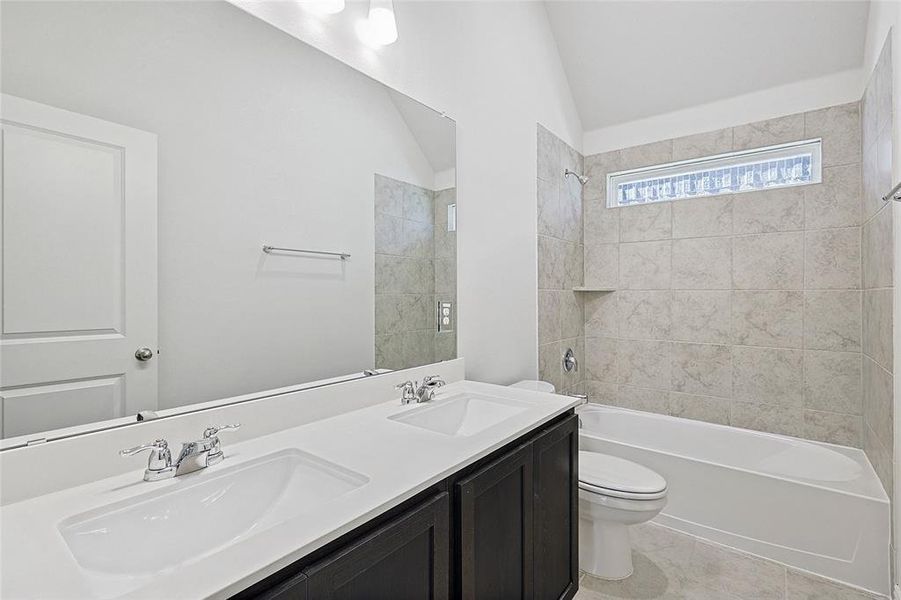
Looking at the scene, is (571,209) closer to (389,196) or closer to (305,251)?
(389,196)

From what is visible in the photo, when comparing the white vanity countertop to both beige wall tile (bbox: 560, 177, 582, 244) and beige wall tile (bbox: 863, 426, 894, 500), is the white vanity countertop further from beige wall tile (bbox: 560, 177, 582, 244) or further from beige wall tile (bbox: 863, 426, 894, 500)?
beige wall tile (bbox: 560, 177, 582, 244)

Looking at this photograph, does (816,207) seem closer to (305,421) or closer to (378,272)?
(378,272)

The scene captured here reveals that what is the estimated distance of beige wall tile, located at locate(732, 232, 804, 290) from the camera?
8.76 feet

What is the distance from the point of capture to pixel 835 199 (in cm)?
255

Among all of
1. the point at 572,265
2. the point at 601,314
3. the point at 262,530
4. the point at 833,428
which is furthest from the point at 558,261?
the point at 262,530

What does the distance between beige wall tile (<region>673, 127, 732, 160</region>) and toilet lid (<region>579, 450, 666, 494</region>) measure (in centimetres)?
206

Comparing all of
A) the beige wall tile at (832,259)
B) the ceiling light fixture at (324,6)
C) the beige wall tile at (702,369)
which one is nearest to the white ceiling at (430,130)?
the ceiling light fixture at (324,6)

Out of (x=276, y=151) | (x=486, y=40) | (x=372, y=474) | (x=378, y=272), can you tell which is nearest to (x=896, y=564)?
(x=372, y=474)

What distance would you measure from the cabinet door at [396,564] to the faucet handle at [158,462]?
471 millimetres

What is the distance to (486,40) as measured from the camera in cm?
238

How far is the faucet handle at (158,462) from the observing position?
978 mm

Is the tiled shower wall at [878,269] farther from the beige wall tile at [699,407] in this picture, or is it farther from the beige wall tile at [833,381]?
the beige wall tile at [699,407]

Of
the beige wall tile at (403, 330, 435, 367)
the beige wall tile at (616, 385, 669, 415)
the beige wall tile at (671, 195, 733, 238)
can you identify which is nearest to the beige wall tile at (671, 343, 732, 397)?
the beige wall tile at (616, 385, 669, 415)

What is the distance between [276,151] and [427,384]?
3.12 ft
